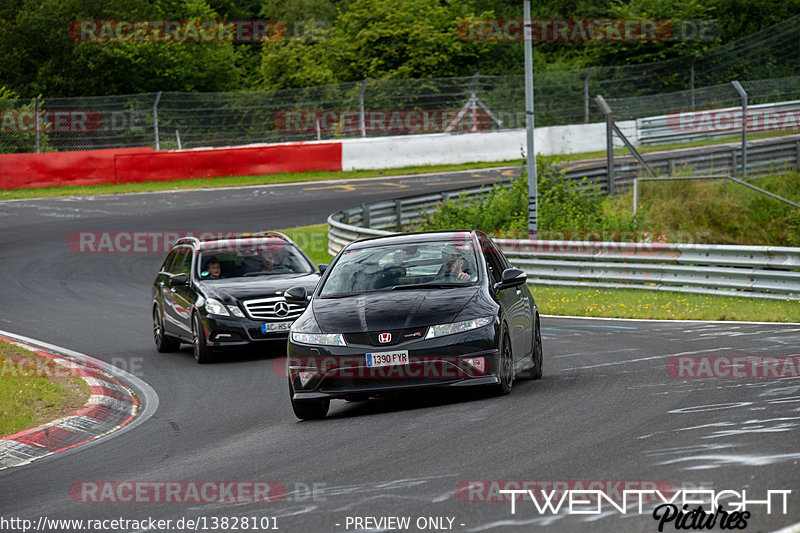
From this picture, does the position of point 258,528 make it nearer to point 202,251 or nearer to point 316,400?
point 316,400

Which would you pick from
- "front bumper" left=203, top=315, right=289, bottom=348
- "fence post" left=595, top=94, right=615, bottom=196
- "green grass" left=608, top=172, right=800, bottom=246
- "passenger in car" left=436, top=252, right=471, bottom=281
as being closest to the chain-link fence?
"fence post" left=595, top=94, right=615, bottom=196

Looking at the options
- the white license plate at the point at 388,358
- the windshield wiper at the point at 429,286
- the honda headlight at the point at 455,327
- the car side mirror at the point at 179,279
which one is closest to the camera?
the white license plate at the point at 388,358

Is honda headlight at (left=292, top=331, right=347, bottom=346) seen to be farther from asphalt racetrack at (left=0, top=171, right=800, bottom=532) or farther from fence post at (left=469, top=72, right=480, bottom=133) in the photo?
fence post at (left=469, top=72, right=480, bottom=133)

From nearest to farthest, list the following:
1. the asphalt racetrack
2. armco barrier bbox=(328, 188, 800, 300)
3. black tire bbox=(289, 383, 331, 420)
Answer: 1. the asphalt racetrack
2. black tire bbox=(289, 383, 331, 420)
3. armco barrier bbox=(328, 188, 800, 300)

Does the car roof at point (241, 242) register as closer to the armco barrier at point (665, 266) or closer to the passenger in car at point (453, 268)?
the armco barrier at point (665, 266)

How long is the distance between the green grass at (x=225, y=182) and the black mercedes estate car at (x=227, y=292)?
19907 millimetres

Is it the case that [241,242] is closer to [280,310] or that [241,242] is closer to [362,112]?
[280,310]

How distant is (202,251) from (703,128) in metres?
25.9

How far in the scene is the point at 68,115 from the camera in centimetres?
3588

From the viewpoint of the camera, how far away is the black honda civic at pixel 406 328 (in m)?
9.14

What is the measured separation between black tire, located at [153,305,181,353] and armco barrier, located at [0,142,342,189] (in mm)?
21365

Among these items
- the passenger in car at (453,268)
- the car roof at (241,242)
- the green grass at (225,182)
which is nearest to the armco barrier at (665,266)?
the car roof at (241,242)

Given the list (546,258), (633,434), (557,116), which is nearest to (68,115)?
(557,116)

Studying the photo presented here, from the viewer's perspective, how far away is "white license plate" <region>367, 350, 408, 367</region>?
909 centimetres
